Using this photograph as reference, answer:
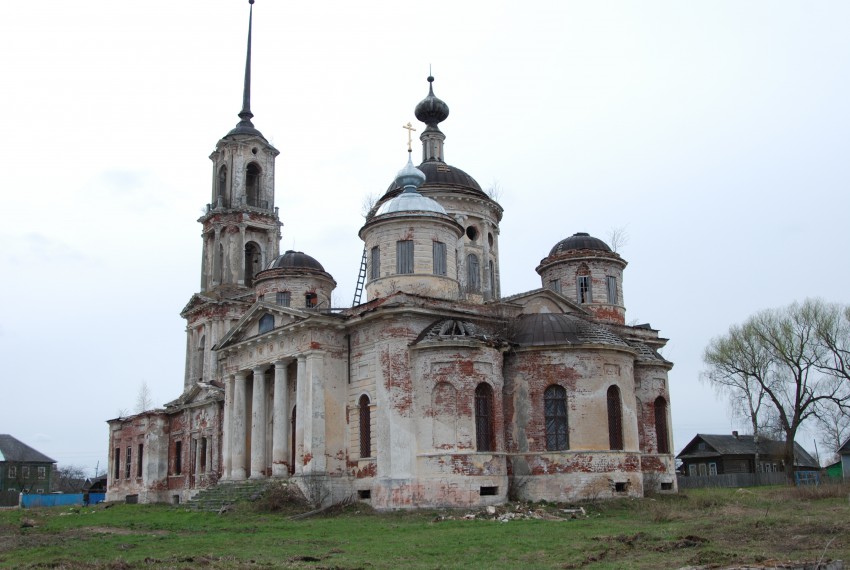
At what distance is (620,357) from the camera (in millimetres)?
25469

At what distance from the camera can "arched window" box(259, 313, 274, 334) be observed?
94.1 feet

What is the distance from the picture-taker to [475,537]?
53.2 feet

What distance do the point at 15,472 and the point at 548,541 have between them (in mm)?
55608

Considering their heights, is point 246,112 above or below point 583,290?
above

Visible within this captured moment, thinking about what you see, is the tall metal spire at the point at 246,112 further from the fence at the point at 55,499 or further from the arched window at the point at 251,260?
the fence at the point at 55,499

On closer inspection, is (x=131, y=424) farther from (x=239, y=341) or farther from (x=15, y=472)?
(x=15, y=472)

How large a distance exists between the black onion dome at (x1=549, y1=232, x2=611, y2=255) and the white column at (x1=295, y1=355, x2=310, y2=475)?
12.1 meters

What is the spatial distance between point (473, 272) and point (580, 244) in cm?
449

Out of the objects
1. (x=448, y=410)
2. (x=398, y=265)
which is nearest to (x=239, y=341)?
(x=398, y=265)

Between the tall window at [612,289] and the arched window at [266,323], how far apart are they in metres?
13.2

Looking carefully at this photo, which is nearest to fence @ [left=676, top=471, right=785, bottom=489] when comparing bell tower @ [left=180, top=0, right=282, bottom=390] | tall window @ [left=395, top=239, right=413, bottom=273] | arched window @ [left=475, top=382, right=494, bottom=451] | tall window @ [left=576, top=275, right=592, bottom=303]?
tall window @ [left=576, top=275, right=592, bottom=303]

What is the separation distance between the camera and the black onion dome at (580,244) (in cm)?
3300

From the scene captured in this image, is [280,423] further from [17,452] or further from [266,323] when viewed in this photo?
[17,452]

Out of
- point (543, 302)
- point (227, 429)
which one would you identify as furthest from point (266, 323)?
point (543, 302)
